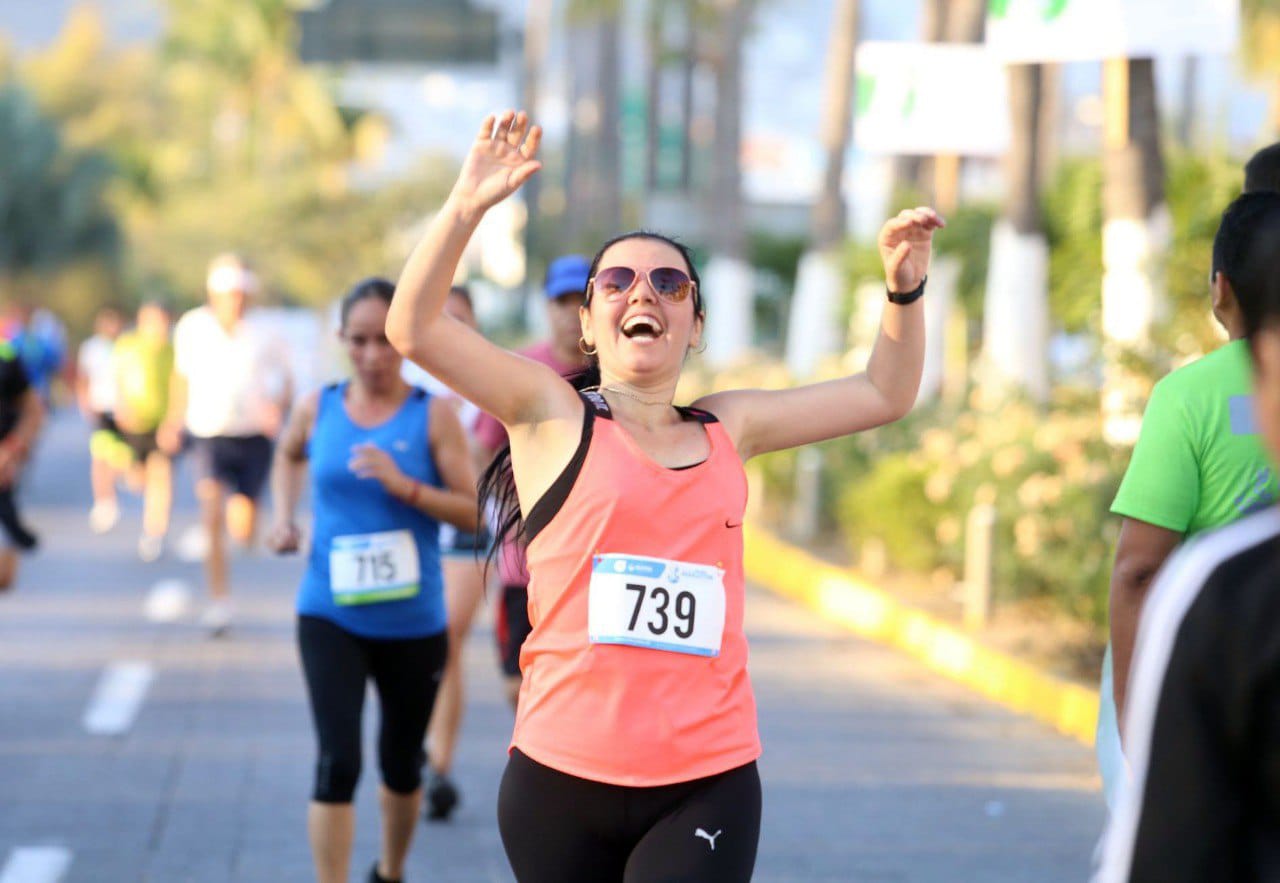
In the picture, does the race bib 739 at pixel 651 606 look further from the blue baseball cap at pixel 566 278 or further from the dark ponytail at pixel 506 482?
the blue baseball cap at pixel 566 278

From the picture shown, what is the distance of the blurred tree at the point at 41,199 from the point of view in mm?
72250

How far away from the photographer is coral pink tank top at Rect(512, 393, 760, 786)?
3631 millimetres

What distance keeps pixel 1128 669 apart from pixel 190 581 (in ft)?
37.6

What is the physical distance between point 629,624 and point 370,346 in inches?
100

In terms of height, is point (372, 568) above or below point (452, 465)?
below

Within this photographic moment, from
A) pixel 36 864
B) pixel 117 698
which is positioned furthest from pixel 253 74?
pixel 36 864

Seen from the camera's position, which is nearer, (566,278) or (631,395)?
(631,395)

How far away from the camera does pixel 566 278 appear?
24.0 ft

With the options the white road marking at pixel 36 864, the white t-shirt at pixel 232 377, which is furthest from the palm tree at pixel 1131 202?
the white road marking at pixel 36 864

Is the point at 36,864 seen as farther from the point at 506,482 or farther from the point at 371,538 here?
the point at 506,482

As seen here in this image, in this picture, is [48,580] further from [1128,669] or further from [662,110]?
[662,110]

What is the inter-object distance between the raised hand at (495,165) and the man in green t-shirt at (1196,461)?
3.96ft

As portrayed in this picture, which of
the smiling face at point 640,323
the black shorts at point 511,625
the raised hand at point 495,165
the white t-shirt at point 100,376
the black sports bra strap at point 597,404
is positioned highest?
the raised hand at point 495,165

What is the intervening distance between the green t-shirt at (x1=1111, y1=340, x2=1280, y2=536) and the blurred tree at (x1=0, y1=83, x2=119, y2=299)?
71158 mm
